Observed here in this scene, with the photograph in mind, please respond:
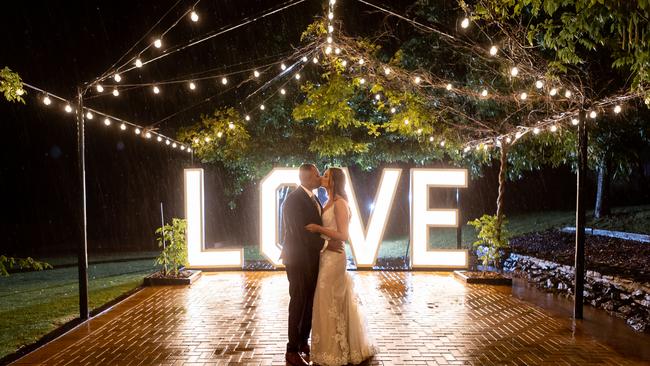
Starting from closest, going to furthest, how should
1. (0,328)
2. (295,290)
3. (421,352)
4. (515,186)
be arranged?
1. (295,290)
2. (421,352)
3. (0,328)
4. (515,186)

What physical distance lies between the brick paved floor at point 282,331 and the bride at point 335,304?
412 millimetres

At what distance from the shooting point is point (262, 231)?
462 inches

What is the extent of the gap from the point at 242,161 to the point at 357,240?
6.55 meters

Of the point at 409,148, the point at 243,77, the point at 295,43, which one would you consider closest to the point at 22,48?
the point at 243,77

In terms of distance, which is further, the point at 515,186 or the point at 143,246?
the point at 515,186

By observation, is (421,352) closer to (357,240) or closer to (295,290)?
(295,290)

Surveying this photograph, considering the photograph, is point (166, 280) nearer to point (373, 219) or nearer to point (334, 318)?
point (373, 219)

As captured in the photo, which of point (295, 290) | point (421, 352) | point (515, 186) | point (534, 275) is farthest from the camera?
point (515, 186)

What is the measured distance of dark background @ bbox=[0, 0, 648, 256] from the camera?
1648 centimetres

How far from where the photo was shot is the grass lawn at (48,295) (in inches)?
298

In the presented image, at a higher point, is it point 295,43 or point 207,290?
point 295,43

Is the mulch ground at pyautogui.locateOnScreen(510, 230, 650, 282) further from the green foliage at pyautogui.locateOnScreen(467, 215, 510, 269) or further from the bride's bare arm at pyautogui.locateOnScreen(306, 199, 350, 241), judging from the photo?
Result: the bride's bare arm at pyautogui.locateOnScreen(306, 199, 350, 241)

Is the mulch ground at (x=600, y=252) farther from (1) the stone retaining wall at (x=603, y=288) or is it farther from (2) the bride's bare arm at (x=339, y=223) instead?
(2) the bride's bare arm at (x=339, y=223)

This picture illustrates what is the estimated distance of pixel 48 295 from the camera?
418 inches
